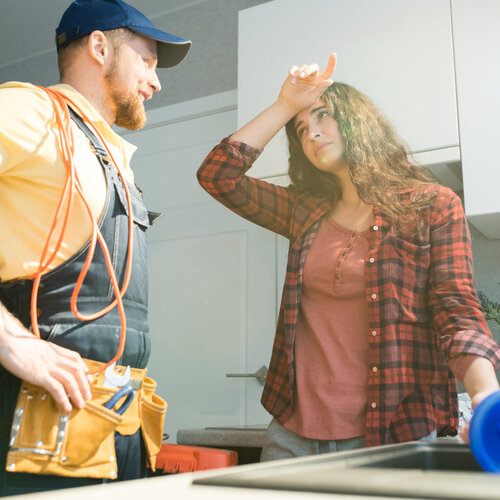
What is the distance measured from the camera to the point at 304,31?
166 cm

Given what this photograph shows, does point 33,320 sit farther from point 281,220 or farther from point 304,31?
point 304,31

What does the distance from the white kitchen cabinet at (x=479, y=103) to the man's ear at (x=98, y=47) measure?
79cm

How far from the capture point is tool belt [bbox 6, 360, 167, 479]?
77 centimetres

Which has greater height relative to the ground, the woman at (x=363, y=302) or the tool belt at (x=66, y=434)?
the woman at (x=363, y=302)

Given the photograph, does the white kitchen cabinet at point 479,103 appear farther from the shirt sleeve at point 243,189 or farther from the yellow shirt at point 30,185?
the yellow shirt at point 30,185

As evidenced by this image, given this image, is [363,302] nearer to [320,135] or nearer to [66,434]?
[320,135]

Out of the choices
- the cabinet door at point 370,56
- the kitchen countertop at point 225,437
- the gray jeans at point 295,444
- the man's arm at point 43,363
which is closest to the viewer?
the man's arm at point 43,363

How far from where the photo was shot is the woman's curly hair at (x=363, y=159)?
1408 mm

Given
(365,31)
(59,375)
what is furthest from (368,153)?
(59,375)

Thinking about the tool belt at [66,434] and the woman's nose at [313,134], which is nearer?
the tool belt at [66,434]

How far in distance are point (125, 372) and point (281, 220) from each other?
690 mm

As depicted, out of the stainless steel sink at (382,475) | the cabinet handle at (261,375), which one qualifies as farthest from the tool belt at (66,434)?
the cabinet handle at (261,375)

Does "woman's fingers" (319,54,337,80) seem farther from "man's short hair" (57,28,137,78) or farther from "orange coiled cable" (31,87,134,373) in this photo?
"orange coiled cable" (31,87,134,373)

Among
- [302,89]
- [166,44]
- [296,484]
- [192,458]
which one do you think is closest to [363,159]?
[302,89]
